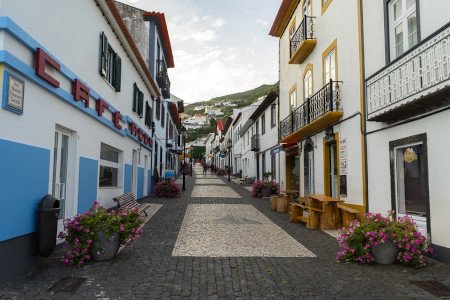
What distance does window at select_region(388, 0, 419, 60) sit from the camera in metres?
7.09

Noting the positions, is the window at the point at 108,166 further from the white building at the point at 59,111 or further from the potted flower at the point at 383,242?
the potted flower at the point at 383,242

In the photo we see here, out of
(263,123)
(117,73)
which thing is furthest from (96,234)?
(263,123)


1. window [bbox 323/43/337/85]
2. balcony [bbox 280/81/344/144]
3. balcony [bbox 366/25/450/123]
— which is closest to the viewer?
balcony [bbox 366/25/450/123]

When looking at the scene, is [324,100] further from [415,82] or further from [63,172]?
[63,172]

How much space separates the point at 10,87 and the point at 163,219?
6.50 metres

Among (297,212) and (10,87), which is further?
(297,212)

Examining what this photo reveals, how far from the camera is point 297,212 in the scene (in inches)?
418

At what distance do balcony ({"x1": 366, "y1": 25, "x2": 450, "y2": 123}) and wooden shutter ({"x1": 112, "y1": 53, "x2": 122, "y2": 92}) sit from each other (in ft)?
22.3

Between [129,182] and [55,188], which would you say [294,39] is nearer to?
[129,182]

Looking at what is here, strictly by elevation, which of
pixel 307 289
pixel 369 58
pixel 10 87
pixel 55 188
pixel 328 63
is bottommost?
pixel 307 289

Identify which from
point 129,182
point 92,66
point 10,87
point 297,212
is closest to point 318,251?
point 297,212

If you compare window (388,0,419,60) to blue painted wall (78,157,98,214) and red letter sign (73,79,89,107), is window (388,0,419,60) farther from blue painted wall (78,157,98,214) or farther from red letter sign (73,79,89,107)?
blue painted wall (78,157,98,214)

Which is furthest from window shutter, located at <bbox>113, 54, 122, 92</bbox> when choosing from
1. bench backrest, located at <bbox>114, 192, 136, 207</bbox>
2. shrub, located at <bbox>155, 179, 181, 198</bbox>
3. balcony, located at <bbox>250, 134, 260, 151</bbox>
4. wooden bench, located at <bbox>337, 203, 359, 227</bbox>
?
balcony, located at <bbox>250, 134, 260, 151</bbox>

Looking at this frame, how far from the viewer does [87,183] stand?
325 inches
